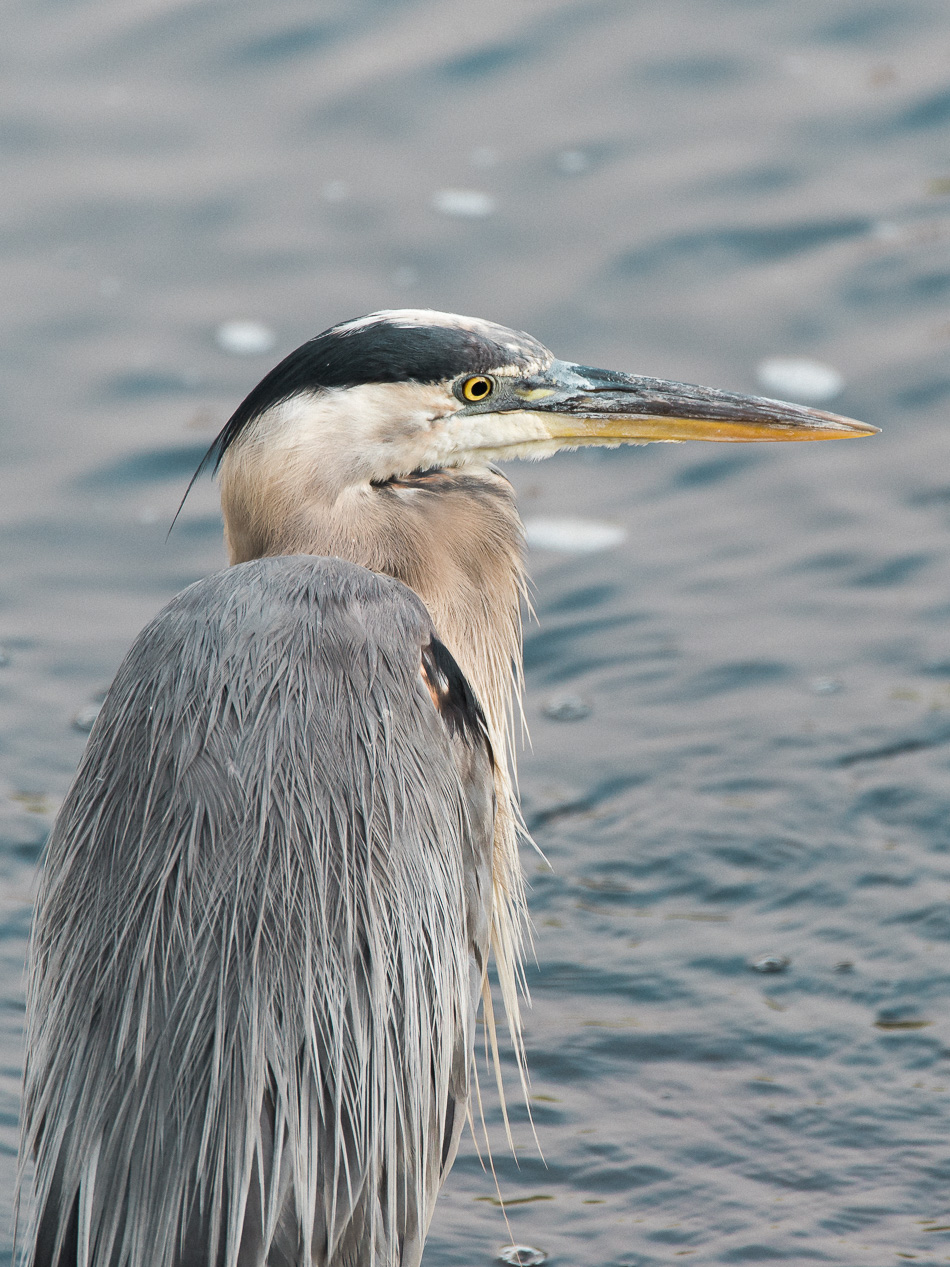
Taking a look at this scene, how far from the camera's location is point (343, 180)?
18.6ft

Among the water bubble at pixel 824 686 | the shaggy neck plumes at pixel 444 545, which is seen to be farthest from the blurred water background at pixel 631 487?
the shaggy neck plumes at pixel 444 545

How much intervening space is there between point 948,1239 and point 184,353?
345 centimetres

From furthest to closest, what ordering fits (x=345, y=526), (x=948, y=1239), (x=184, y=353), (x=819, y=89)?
1. (x=819, y=89)
2. (x=184, y=353)
3. (x=948, y=1239)
4. (x=345, y=526)

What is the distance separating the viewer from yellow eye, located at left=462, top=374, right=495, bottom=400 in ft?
8.13

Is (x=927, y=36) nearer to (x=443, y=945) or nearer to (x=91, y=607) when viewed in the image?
(x=91, y=607)

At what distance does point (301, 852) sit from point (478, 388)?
81 centimetres

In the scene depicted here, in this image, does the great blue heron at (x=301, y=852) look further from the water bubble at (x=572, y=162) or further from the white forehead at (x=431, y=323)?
the water bubble at (x=572, y=162)

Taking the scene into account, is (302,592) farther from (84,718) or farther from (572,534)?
(572,534)

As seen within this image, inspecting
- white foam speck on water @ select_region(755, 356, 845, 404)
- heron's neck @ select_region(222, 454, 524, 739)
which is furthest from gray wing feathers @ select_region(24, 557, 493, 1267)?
white foam speck on water @ select_region(755, 356, 845, 404)

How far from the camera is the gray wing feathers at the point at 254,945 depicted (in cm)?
196

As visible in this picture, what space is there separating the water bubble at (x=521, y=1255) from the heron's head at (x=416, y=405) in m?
1.37

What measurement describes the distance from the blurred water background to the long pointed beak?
1204mm

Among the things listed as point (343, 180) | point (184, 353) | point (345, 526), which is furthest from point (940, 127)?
point (345, 526)

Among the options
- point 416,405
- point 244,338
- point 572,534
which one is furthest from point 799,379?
point 416,405
